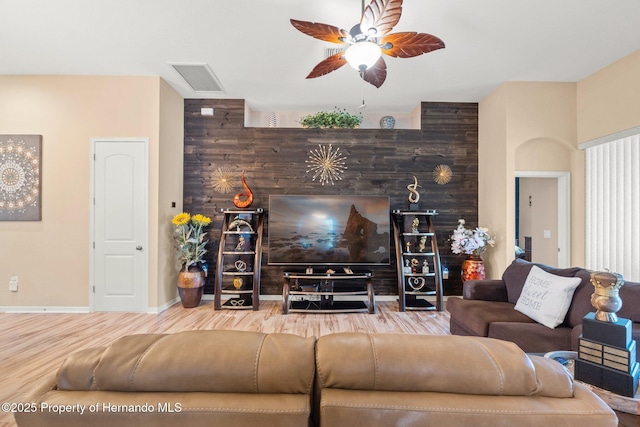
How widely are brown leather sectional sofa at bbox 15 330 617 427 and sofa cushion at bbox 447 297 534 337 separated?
1.96 metres

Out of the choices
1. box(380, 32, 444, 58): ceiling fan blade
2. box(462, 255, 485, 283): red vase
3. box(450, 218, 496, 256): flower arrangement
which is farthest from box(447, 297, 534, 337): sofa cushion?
box(380, 32, 444, 58): ceiling fan blade

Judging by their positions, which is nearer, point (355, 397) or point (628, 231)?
point (355, 397)

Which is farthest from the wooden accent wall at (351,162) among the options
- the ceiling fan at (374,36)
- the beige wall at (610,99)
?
the ceiling fan at (374,36)

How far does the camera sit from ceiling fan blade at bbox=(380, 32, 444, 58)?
2.37 m

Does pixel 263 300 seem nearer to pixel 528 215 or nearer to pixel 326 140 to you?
pixel 326 140

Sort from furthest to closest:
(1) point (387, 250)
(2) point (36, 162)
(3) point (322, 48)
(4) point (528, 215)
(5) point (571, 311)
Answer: (4) point (528, 215) → (1) point (387, 250) → (2) point (36, 162) → (3) point (322, 48) → (5) point (571, 311)

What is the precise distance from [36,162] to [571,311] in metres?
6.19

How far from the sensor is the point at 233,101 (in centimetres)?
496

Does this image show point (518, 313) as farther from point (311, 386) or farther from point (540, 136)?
point (540, 136)

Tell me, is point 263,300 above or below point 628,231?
below

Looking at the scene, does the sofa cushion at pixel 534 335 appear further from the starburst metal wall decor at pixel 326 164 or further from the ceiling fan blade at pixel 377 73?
the starburst metal wall decor at pixel 326 164

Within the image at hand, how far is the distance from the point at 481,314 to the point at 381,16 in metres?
2.50

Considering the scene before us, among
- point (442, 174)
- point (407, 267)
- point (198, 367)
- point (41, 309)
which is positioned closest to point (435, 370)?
point (198, 367)

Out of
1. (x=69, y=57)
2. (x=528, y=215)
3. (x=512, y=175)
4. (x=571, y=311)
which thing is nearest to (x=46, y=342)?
(x=69, y=57)
